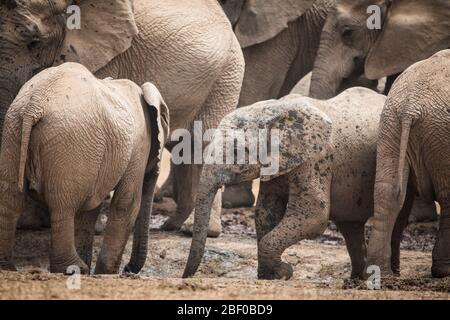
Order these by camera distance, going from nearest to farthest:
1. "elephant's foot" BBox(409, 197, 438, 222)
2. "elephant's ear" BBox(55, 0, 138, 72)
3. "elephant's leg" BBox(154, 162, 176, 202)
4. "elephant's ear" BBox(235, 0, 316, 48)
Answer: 1. "elephant's ear" BBox(55, 0, 138, 72)
2. "elephant's foot" BBox(409, 197, 438, 222)
3. "elephant's ear" BBox(235, 0, 316, 48)
4. "elephant's leg" BBox(154, 162, 176, 202)

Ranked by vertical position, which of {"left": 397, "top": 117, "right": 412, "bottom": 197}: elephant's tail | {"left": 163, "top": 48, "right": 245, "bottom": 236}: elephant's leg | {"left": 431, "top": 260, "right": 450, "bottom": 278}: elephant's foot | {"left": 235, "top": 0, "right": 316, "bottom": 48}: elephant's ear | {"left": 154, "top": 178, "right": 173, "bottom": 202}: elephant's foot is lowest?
{"left": 431, "top": 260, "right": 450, "bottom": 278}: elephant's foot

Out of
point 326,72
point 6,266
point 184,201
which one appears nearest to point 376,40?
point 326,72

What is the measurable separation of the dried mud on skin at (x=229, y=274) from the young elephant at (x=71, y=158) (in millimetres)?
268

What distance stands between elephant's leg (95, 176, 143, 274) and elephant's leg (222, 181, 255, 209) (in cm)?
337

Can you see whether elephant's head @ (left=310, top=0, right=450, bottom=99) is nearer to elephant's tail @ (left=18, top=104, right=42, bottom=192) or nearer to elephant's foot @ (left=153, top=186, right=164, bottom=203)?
A: elephant's foot @ (left=153, top=186, right=164, bottom=203)

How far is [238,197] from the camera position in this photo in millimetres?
12891

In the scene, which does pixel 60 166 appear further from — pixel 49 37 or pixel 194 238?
pixel 49 37

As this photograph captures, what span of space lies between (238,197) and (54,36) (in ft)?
10.3

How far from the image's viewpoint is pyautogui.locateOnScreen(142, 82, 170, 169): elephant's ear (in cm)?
962

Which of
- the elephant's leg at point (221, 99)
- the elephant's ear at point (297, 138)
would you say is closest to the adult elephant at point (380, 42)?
the elephant's leg at point (221, 99)

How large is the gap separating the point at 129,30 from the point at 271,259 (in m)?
1.91

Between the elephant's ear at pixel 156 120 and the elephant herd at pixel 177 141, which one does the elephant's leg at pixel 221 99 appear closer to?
the elephant herd at pixel 177 141

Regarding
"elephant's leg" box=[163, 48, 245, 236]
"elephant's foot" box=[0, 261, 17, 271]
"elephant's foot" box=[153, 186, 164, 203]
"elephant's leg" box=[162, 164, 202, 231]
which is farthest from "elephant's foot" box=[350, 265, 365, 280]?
"elephant's foot" box=[153, 186, 164, 203]

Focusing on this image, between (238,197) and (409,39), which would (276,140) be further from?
(238,197)
